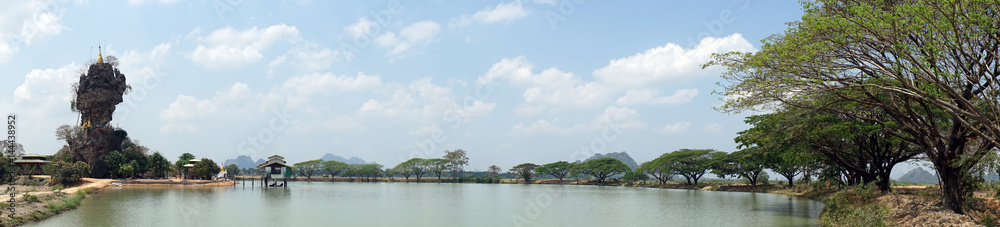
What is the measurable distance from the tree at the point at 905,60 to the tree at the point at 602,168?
62.0 m

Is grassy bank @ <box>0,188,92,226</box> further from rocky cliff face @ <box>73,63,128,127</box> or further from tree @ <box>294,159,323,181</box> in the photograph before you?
tree @ <box>294,159,323,181</box>

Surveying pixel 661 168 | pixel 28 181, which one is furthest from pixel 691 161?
pixel 28 181

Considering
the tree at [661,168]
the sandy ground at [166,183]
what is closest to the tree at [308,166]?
the sandy ground at [166,183]

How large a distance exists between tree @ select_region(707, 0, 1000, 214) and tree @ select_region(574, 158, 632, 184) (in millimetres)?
61954

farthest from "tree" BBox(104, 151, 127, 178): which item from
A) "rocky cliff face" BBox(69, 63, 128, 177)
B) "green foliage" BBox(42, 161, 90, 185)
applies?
"green foliage" BBox(42, 161, 90, 185)

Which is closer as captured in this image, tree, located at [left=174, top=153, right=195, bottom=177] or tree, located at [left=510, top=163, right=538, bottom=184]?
tree, located at [left=174, top=153, right=195, bottom=177]

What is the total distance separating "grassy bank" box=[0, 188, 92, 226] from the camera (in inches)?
706

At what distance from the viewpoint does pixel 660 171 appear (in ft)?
223

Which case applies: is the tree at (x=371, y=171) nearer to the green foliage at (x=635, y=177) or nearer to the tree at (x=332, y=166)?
the tree at (x=332, y=166)

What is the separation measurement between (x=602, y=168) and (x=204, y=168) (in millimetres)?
51344

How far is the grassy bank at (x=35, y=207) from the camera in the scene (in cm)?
1792

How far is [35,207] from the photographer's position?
20469mm

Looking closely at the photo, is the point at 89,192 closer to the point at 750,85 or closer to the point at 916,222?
the point at 750,85

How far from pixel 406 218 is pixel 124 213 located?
1206 cm
